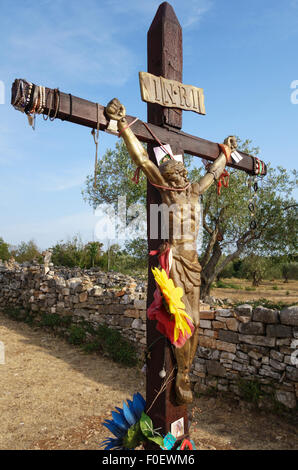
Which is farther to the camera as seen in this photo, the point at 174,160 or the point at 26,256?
the point at 26,256

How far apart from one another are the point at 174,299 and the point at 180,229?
2.13 ft

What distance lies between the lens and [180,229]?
2777 mm

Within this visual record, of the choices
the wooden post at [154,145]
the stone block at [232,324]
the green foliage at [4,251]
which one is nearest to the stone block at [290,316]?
the stone block at [232,324]

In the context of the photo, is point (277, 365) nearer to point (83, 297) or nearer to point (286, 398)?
point (286, 398)

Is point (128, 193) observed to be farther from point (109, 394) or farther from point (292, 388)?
point (292, 388)

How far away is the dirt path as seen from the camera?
4520 millimetres

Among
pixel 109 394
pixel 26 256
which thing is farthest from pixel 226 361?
pixel 26 256

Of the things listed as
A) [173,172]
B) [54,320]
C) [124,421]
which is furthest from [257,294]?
[173,172]

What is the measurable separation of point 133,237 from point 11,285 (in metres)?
5.42

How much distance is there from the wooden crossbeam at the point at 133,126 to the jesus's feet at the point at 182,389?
6.69ft

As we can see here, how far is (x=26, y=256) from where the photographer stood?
2547 cm

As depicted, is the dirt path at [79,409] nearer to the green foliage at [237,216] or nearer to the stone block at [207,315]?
the stone block at [207,315]

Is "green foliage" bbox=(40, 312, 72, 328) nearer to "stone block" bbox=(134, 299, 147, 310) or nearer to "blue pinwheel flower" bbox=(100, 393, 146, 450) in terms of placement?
"stone block" bbox=(134, 299, 147, 310)

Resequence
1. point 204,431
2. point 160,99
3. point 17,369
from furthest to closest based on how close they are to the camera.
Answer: point 17,369 → point 204,431 → point 160,99
